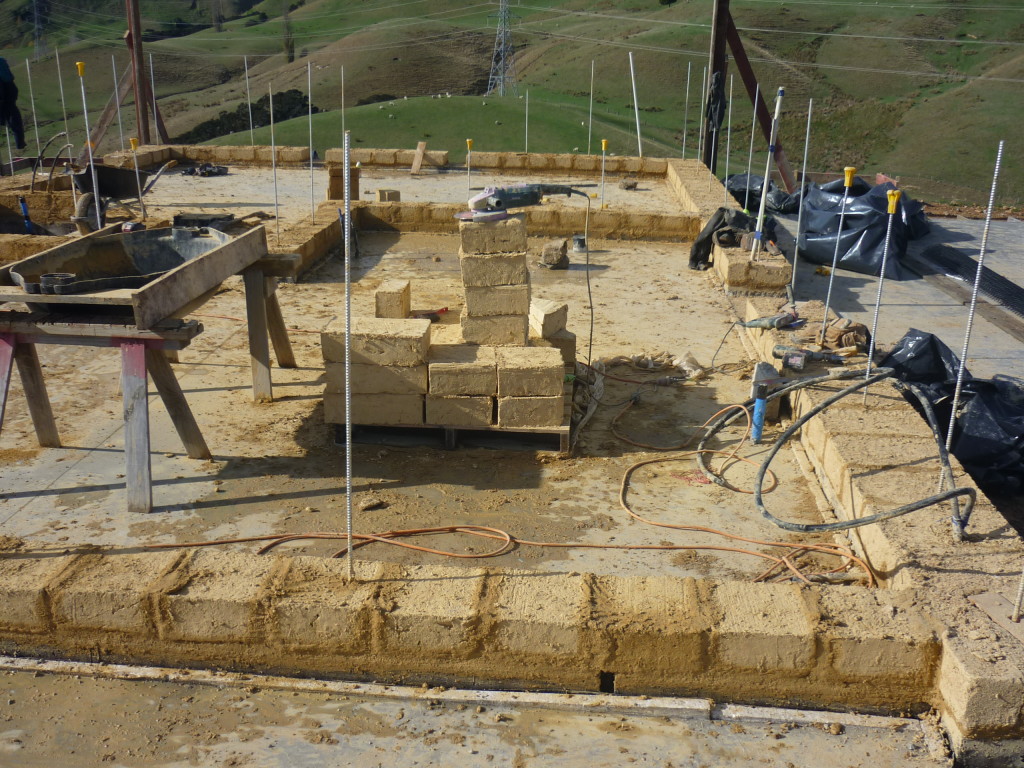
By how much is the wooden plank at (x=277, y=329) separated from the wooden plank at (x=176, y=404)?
1.37 metres

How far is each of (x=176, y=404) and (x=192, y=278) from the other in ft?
2.46

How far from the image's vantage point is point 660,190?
16328 millimetres

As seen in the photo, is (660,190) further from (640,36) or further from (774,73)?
(640,36)

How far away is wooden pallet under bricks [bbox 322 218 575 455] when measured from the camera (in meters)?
5.93

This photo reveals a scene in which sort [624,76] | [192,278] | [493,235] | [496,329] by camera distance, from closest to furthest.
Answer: [192,278] → [493,235] → [496,329] → [624,76]

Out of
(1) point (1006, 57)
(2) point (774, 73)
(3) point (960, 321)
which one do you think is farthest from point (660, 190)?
(1) point (1006, 57)

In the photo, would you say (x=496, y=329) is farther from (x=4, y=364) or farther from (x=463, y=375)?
(x=4, y=364)

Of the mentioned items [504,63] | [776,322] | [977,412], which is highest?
[776,322]

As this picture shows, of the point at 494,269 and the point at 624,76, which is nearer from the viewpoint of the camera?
the point at 494,269

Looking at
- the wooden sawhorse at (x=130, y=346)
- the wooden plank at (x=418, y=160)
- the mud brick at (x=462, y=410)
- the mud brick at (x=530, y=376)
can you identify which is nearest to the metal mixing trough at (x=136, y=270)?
the wooden sawhorse at (x=130, y=346)

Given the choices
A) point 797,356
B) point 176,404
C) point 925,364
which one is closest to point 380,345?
point 176,404

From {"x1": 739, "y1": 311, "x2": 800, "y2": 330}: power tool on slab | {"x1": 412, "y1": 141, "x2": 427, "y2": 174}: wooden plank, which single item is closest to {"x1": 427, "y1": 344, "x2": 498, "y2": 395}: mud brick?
{"x1": 739, "y1": 311, "x2": 800, "y2": 330}: power tool on slab

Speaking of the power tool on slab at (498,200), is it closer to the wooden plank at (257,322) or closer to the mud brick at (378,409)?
the mud brick at (378,409)

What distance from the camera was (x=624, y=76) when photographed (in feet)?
142
